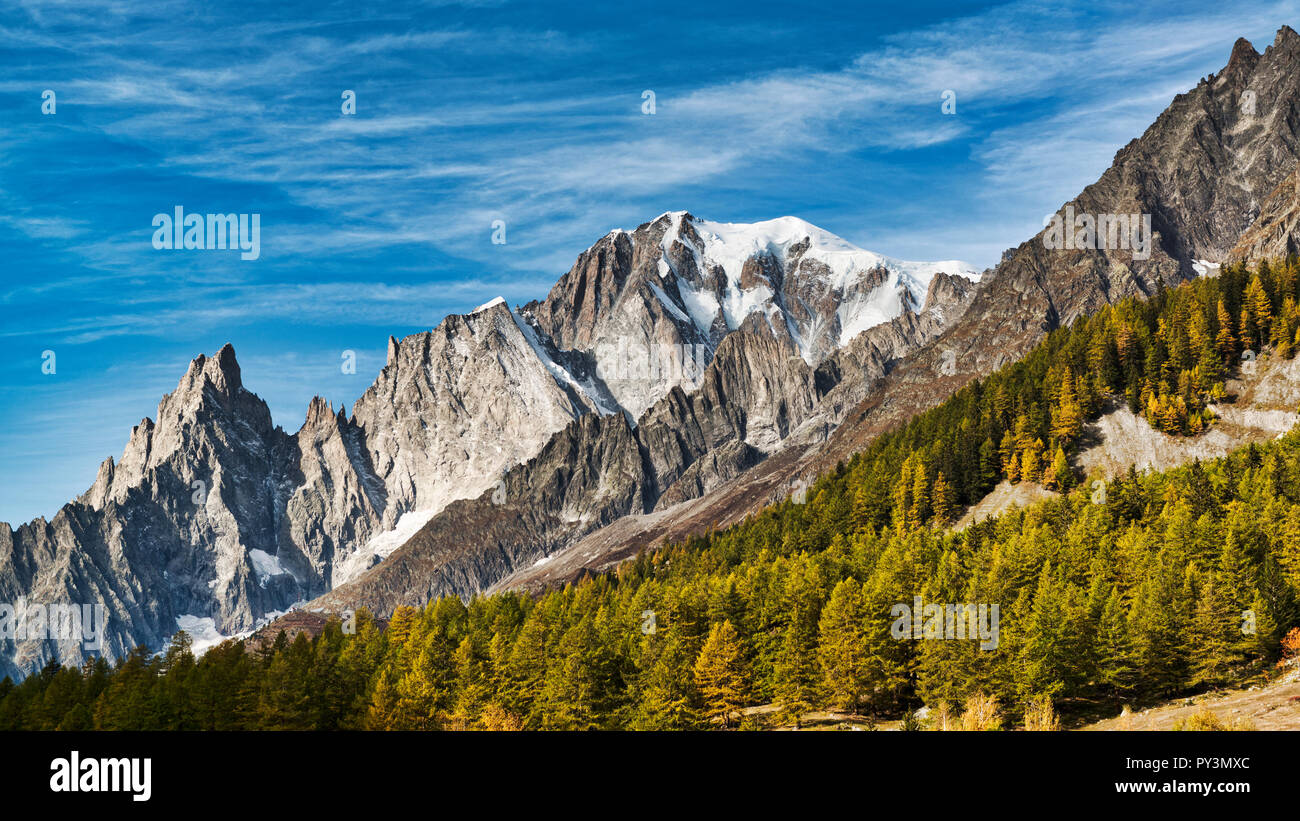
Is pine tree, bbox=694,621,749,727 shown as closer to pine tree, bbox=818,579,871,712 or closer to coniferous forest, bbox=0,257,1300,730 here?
coniferous forest, bbox=0,257,1300,730

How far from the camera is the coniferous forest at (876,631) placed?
3447 inches

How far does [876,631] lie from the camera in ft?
319

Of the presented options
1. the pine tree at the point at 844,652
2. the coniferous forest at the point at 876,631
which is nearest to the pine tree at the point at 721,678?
the coniferous forest at the point at 876,631

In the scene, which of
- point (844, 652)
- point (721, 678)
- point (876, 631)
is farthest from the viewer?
point (721, 678)

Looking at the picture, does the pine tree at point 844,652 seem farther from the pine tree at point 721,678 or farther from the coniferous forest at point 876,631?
the pine tree at point 721,678

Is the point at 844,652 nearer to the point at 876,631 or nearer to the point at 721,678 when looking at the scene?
the point at 876,631

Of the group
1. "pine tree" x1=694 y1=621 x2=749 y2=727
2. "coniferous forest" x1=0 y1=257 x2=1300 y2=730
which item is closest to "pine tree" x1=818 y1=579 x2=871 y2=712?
"coniferous forest" x1=0 y1=257 x2=1300 y2=730

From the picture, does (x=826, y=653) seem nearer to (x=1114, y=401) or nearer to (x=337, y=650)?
(x=337, y=650)

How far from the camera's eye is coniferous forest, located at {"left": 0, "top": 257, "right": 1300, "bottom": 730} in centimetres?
8756

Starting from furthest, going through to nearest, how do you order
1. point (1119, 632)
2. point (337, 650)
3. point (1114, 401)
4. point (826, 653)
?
point (1114, 401) < point (337, 650) < point (826, 653) < point (1119, 632)

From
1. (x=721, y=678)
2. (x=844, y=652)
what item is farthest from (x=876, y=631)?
(x=721, y=678)
